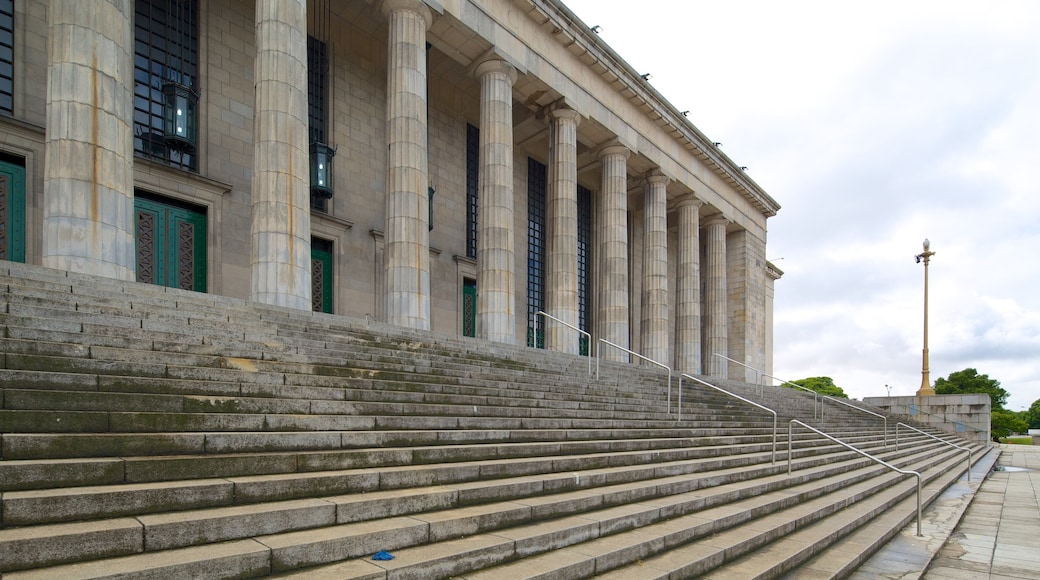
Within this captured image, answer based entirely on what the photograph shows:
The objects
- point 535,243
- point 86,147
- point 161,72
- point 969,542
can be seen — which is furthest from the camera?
point 535,243

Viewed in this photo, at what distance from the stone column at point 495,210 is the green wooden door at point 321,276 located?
452cm

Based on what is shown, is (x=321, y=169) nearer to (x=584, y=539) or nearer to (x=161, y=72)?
(x=161, y=72)

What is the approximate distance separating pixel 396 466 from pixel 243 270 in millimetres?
11787

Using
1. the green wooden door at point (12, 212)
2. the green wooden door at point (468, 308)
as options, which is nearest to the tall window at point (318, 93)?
the green wooden door at point (468, 308)

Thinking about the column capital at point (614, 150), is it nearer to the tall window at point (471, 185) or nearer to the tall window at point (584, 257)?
the tall window at point (471, 185)

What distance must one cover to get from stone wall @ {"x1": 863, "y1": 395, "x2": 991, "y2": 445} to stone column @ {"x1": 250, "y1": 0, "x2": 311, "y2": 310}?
89.8 feet

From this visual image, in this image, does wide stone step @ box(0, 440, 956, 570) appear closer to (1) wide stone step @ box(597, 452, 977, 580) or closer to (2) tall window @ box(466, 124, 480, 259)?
(1) wide stone step @ box(597, 452, 977, 580)

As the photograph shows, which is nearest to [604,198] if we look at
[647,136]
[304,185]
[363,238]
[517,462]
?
[647,136]

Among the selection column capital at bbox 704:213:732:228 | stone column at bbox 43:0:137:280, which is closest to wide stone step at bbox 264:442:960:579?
stone column at bbox 43:0:137:280

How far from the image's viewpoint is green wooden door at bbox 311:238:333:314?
16531 mm

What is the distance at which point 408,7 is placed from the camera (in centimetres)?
1428

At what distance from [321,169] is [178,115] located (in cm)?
351

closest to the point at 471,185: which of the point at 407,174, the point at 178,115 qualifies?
the point at 407,174

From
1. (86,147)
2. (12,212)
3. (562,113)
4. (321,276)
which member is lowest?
(321,276)
